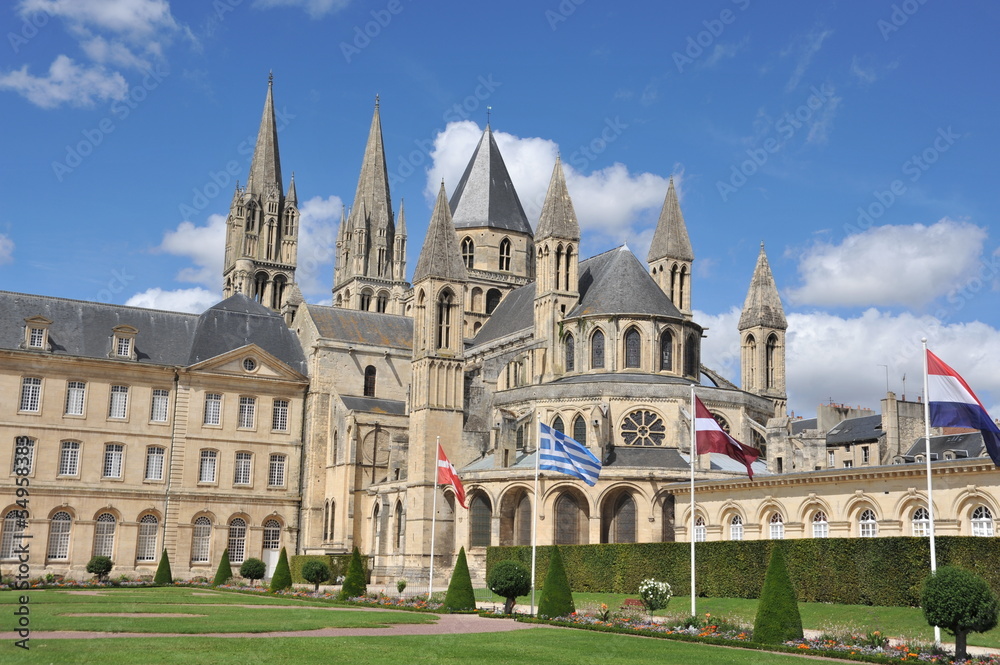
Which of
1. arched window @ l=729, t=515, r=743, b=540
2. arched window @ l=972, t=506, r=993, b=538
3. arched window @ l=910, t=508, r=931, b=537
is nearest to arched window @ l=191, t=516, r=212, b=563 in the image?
arched window @ l=729, t=515, r=743, b=540

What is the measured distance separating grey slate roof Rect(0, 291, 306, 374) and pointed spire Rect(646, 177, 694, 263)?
23.2m

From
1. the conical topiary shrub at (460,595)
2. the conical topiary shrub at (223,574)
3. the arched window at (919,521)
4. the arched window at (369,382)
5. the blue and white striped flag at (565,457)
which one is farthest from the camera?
the arched window at (369,382)

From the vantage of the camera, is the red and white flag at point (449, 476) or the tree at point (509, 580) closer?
the tree at point (509, 580)

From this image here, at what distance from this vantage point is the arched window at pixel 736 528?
46438 millimetres

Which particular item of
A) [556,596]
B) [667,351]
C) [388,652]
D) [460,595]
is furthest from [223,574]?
[388,652]

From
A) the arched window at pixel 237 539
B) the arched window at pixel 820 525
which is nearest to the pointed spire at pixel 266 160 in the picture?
the arched window at pixel 237 539

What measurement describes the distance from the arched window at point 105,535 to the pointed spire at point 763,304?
3807cm

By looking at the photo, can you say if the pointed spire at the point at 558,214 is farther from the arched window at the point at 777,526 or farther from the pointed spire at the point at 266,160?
the pointed spire at the point at 266,160

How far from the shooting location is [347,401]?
67625 mm

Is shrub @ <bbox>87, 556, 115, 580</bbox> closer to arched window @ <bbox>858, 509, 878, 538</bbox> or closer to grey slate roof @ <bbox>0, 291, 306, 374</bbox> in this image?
grey slate roof @ <bbox>0, 291, 306, 374</bbox>

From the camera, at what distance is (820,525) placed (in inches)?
1683

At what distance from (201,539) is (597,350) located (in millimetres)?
25105

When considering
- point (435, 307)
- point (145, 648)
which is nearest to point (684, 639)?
point (145, 648)

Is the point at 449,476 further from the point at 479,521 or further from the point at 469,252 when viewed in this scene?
the point at 469,252
